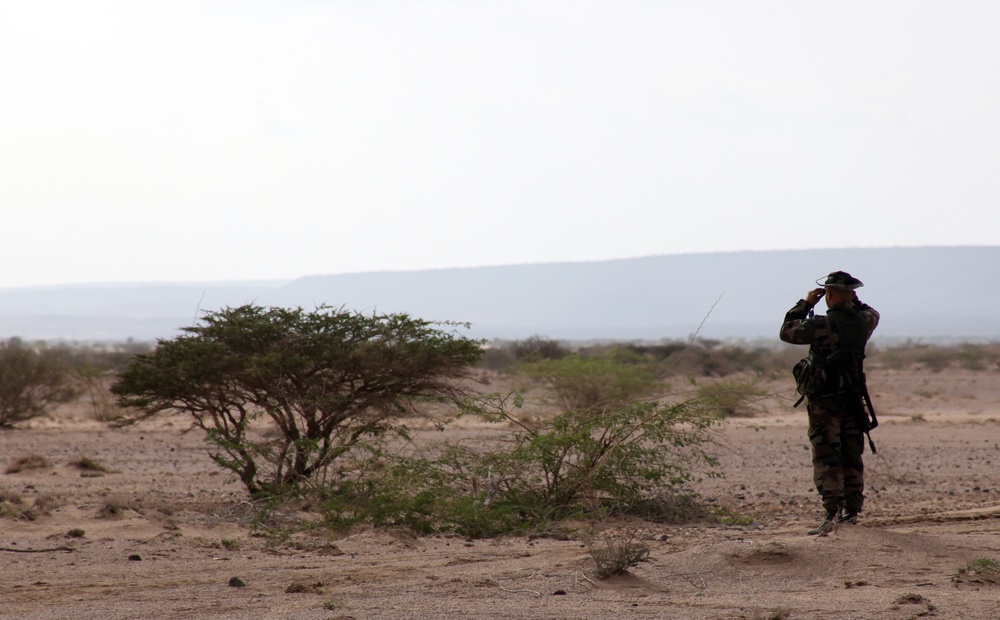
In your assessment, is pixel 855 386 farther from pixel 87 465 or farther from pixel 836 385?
pixel 87 465

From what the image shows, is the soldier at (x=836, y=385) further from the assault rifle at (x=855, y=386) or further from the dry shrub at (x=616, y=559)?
the dry shrub at (x=616, y=559)

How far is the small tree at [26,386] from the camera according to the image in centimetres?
2127

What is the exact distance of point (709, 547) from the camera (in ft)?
22.7

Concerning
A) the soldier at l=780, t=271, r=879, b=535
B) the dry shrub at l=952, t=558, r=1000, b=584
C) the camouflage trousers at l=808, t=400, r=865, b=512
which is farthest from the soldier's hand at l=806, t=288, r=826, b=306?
the dry shrub at l=952, t=558, r=1000, b=584

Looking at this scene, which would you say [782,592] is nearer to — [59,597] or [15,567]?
[59,597]

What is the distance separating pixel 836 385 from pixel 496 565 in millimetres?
2637

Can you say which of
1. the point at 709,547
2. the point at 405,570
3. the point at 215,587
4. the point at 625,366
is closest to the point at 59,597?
the point at 215,587

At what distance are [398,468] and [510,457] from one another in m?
0.96

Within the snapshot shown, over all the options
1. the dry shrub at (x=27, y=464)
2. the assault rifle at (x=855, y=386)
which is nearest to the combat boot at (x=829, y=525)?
the assault rifle at (x=855, y=386)

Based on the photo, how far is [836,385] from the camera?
291 inches

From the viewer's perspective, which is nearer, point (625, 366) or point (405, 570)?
point (405, 570)

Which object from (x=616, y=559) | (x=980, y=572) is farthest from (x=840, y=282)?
(x=616, y=559)

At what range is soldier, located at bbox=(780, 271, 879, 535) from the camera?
736cm

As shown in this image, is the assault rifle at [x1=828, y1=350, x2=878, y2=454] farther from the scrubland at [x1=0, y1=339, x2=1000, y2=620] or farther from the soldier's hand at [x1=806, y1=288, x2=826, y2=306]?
the scrubland at [x1=0, y1=339, x2=1000, y2=620]
